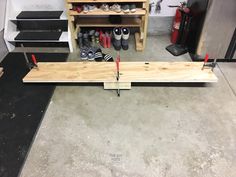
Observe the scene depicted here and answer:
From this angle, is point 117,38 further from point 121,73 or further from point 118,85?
point 118,85

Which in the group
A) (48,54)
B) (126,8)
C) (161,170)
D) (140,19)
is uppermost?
(126,8)

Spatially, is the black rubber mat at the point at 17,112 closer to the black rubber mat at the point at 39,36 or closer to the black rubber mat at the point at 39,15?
the black rubber mat at the point at 39,36

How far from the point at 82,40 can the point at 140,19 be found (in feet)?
2.65

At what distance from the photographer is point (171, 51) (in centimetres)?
248

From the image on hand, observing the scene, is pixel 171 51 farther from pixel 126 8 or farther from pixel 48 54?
pixel 48 54

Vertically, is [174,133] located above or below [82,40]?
below

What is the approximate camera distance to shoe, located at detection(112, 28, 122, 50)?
242 cm

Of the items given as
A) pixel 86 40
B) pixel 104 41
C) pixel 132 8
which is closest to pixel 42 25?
pixel 86 40

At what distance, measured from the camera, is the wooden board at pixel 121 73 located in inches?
75.1

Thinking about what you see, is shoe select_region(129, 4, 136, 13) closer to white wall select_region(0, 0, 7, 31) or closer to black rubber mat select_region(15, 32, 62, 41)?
black rubber mat select_region(15, 32, 62, 41)

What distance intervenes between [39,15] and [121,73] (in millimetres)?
1430

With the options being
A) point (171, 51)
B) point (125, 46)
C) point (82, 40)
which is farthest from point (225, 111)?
point (82, 40)

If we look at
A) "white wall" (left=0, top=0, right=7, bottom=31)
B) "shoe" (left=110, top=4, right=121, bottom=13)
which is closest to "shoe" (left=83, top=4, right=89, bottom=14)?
"shoe" (left=110, top=4, right=121, bottom=13)

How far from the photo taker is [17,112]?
1.78 metres
